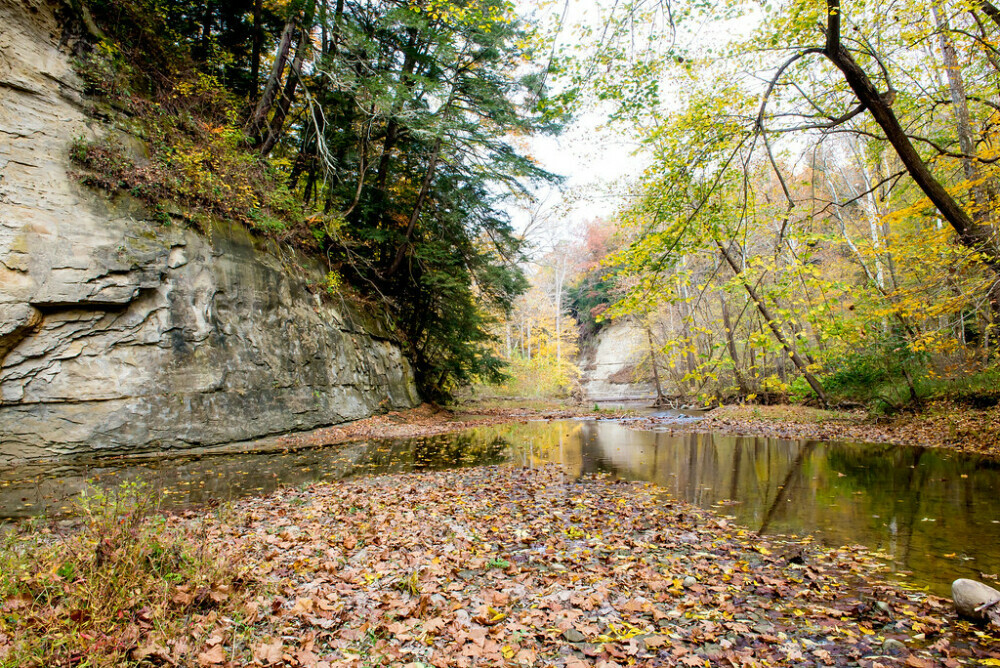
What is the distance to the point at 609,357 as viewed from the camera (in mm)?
42406

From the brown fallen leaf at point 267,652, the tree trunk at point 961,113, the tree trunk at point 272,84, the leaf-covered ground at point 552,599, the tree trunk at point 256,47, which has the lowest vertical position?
the leaf-covered ground at point 552,599

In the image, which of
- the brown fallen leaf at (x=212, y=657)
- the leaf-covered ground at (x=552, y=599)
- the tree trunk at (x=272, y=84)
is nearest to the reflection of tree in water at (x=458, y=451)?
the leaf-covered ground at (x=552, y=599)

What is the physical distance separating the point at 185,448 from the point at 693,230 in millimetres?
10657

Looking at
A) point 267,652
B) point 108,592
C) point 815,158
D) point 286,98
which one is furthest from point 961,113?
point 286,98

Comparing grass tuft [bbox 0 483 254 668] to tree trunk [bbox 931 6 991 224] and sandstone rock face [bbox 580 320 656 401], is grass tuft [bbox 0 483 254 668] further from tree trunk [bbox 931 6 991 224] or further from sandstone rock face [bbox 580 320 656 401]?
sandstone rock face [bbox 580 320 656 401]

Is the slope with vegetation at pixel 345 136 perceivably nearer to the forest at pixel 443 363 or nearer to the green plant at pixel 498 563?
the forest at pixel 443 363

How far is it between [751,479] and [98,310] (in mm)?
12787

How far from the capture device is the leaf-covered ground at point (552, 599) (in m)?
2.81

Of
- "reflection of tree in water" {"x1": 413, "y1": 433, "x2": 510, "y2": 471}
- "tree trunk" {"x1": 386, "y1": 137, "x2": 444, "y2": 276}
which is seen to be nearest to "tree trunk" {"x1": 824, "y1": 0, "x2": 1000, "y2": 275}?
"reflection of tree in water" {"x1": 413, "y1": 433, "x2": 510, "y2": 471}

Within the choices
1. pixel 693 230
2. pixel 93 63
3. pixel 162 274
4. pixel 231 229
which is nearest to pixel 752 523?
pixel 693 230

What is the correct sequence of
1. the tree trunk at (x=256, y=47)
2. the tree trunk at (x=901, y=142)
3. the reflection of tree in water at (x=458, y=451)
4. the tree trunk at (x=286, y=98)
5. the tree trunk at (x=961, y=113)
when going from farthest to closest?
the tree trunk at (x=256, y=47) < the tree trunk at (x=286, y=98) < the reflection of tree in water at (x=458, y=451) < the tree trunk at (x=961, y=113) < the tree trunk at (x=901, y=142)

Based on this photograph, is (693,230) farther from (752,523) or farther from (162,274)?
(162,274)

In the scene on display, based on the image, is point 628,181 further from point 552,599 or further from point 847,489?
point 552,599

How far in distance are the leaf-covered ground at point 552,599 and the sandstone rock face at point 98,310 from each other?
5375 mm
